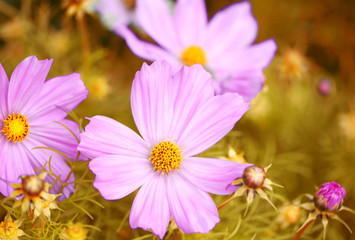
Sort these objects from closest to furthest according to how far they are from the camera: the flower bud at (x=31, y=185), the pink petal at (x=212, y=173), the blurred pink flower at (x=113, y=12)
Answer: the flower bud at (x=31, y=185) → the pink petal at (x=212, y=173) → the blurred pink flower at (x=113, y=12)

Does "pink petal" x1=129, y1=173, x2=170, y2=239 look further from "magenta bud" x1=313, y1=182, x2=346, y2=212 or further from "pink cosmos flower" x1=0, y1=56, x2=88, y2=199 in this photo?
"magenta bud" x1=313, y1=182, x2=346, y2=212

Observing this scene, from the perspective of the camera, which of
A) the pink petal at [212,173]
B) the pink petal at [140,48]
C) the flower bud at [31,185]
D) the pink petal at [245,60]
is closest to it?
the flower bud at [31,185]

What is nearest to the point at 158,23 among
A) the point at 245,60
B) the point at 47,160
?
the point at 245,60

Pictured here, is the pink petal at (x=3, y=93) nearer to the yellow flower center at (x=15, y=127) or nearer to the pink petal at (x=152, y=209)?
the yellow flower center at (x=15, y=127)

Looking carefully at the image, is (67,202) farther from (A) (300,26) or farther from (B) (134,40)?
(A) (300,26)

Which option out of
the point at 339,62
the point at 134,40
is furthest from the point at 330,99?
the point at 134,40

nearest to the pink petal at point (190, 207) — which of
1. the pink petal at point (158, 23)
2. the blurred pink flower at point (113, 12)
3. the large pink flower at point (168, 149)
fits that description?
the large pink flower at point (168, 149)
